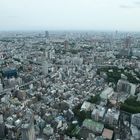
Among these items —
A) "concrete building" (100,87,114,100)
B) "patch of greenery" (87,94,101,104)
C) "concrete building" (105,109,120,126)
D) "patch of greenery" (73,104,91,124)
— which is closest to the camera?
"concrete building" (105,109,120,126)

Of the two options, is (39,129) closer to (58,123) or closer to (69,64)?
(58,123)

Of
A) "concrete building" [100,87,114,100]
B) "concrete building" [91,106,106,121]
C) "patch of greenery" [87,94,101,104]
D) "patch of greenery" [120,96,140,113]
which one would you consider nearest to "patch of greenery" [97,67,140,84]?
"concrete building" [100,87,114,100]

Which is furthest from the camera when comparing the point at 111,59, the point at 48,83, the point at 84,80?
the point at 111,59

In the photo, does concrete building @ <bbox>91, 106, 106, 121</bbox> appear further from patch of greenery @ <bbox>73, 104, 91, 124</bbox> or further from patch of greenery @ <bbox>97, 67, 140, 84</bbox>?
patch of greenery @ <bbox>97, 67, 140, 84</bbox>

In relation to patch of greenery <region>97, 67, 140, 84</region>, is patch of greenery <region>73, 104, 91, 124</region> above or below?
below

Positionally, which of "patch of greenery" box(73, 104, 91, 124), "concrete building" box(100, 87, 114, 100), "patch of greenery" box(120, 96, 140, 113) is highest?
"concrete building" box(100, 87, 114, 100)

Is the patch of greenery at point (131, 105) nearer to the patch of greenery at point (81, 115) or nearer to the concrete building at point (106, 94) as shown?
the concrete building at point (106, 94)

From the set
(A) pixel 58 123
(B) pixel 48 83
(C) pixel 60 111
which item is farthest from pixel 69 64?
(A) pixel 58 123

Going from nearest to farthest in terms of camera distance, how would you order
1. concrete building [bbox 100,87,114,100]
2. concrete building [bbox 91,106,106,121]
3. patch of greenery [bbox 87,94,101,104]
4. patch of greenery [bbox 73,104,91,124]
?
1. concrete building [bbox 91,106,106,121]
2. patch of greenery [bbox 73,104,91,124]
3. patch of greenery [bbox 87,94,101,104]
4. concrete building [bbox 100,87,114,100]

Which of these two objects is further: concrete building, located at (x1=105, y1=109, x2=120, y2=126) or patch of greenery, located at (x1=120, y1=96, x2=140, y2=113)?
patch of greenery, located at (x1=120, y1=96, x2=140, y2=113)

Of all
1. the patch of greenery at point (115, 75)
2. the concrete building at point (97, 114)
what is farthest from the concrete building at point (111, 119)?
the patch of greenery at point (115, 75)

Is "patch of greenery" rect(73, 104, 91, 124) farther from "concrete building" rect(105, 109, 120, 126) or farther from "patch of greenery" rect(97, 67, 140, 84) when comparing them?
"patch of greenery" rect(97, 67, 140, 84)
